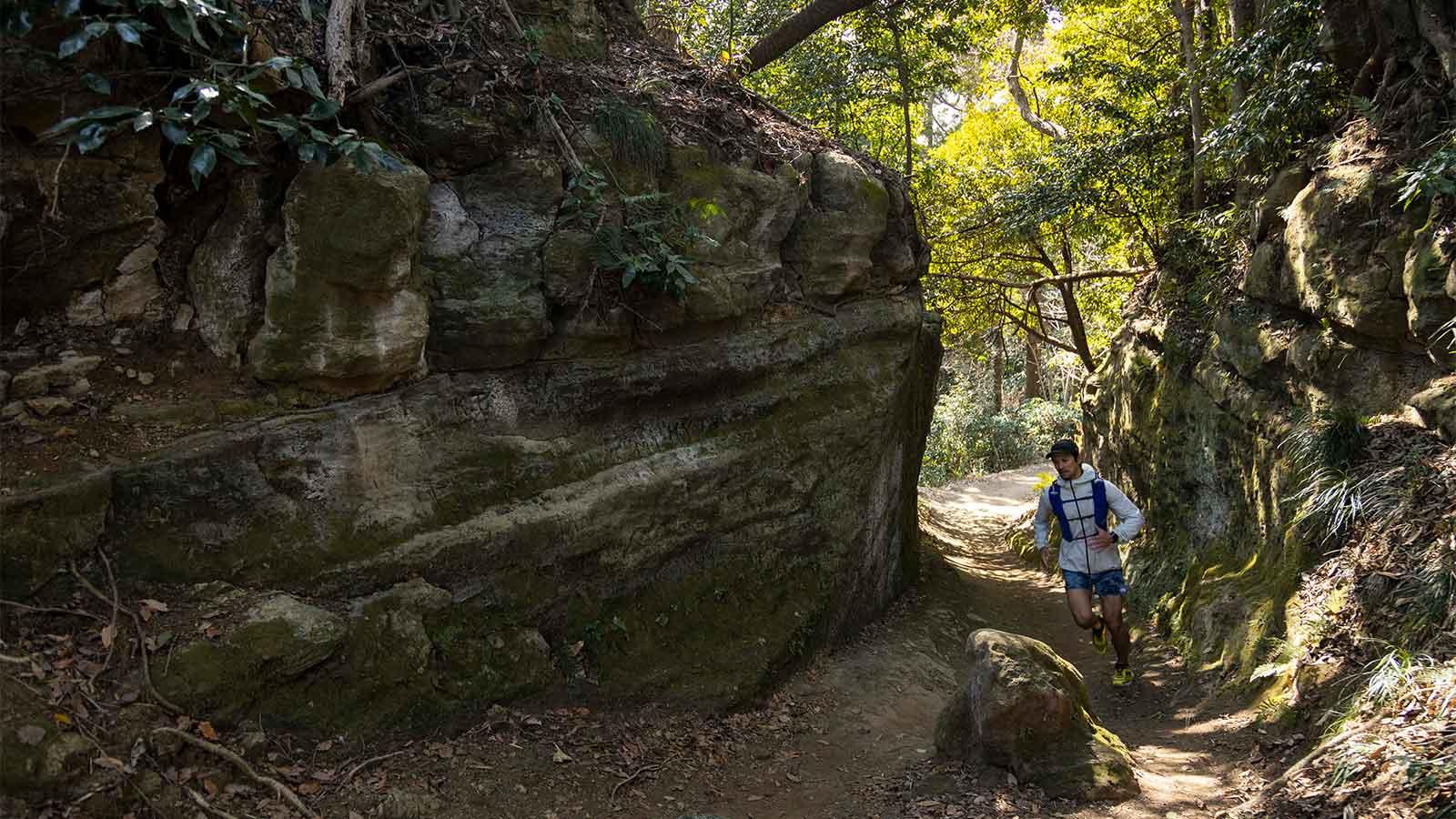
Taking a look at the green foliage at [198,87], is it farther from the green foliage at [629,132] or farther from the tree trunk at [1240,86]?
the tree trunk at [1240,86]

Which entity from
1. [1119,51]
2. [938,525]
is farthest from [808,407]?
[1119,51]

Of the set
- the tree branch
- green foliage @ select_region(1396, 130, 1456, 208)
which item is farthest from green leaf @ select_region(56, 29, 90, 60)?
green foliage @ select_region(1396, 130, 1456, 208)

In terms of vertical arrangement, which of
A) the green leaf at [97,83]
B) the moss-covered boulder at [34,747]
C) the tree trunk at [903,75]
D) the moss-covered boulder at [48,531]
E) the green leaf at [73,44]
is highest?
the tree trunk at [903,75]

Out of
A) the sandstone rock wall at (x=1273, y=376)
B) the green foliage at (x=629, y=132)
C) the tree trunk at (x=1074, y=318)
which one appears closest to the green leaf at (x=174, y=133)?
the green foliage at (x=629, y=132)

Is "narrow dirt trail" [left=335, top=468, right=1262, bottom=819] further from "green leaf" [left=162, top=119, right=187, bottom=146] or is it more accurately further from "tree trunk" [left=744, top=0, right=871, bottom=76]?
"tree trunk" [left=744, top=0, right=871, bottom=76]

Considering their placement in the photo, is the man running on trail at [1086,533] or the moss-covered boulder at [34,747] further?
the man running on trail at [1086,533]

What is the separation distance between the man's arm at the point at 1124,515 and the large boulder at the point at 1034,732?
1.59 metres

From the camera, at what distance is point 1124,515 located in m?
6.55

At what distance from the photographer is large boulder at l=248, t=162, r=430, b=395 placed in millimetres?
4605

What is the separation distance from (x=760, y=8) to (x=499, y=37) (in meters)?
6.37

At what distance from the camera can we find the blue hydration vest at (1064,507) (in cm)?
666

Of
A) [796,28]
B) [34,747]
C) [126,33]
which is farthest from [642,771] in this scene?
[796,28]

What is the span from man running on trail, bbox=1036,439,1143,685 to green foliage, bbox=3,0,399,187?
5345 millimetres

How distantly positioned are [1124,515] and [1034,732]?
2.29m
